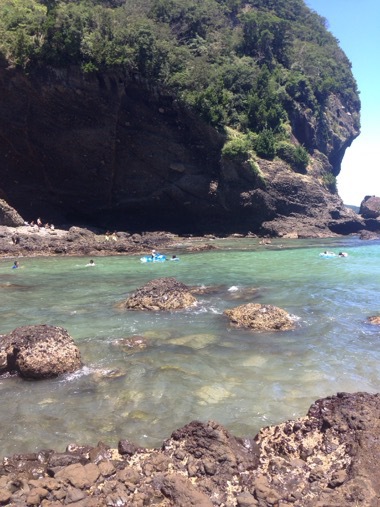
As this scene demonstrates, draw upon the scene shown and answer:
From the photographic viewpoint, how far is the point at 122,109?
129 feet

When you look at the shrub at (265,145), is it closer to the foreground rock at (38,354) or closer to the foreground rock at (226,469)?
the foreground rock at (38,354)

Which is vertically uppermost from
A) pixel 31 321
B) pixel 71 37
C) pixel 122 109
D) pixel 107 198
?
pixel 71 37

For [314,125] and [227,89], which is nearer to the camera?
[227,89]

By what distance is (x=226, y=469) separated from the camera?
5289 millimetres

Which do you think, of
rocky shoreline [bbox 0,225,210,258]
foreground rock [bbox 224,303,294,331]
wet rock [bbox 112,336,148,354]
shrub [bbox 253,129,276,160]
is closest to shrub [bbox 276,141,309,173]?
shrub [bbox 253,129,276,160]

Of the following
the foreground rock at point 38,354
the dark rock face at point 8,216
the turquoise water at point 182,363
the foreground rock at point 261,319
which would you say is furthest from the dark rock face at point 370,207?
the foreground rock at point 38,354


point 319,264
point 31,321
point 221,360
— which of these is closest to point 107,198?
point 319,264

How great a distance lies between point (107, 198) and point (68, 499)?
39623mm

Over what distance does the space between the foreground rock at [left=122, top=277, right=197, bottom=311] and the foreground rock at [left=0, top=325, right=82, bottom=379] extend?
5021 mm

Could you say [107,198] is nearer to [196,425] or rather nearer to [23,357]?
[23,357]

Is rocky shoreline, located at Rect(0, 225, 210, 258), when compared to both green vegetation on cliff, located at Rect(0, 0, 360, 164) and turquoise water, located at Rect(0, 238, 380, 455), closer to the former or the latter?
turquoise water, located at Rect(0, 238, 380, 455)

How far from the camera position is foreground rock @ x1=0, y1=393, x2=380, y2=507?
4730 mm

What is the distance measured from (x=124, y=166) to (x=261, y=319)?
32.5 metres

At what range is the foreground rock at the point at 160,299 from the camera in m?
14.2
